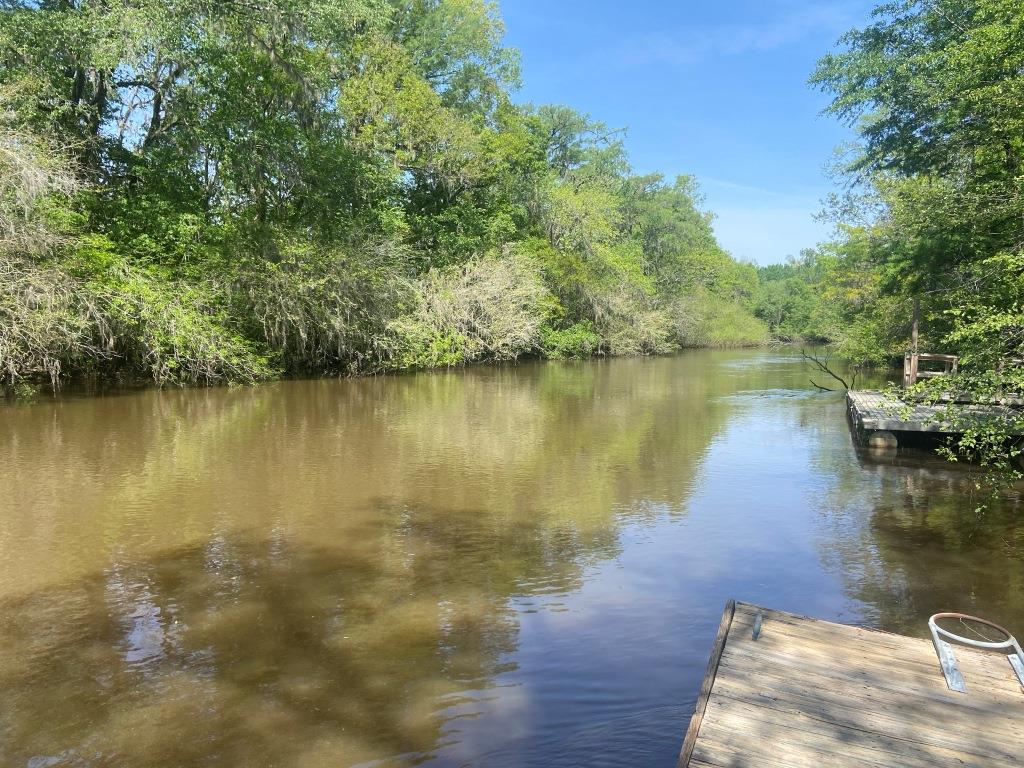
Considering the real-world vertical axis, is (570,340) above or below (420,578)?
above

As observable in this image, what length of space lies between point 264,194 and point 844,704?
22.6 meters

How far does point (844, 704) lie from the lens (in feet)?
11.1

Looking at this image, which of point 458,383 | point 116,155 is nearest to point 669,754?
point 458,383

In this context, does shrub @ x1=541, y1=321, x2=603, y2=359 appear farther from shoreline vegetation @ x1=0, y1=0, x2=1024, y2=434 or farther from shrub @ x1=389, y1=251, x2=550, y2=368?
shrub @ x1=389, y1=251, x2=550, y2=368

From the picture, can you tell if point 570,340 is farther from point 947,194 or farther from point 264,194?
point 947,194

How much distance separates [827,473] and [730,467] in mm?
1448

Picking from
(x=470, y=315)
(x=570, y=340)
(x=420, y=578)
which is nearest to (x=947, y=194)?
(x=420, y=578)

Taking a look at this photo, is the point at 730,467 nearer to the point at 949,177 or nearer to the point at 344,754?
the point at 344,754

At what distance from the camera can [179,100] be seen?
20.5 metres

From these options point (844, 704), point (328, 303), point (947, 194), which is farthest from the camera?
point (328, 303)

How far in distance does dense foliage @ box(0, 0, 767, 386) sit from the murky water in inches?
181

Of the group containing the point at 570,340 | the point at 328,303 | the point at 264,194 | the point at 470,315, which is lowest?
the point at 570,340

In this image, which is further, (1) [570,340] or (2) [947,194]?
(1) [570,340]

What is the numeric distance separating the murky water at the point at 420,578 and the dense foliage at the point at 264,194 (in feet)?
15.1
